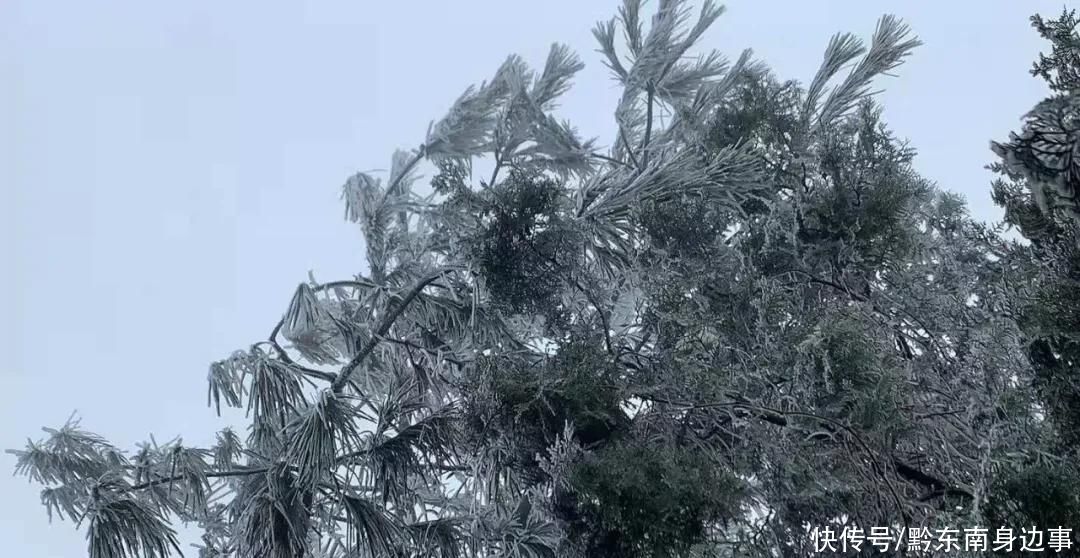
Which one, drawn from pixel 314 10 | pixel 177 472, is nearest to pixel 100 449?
pixel 177 472

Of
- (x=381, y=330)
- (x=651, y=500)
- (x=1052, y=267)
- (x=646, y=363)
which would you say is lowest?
(x=651, y=500)

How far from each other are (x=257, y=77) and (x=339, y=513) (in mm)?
157284

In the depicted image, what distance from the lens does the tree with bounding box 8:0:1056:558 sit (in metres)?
4.43

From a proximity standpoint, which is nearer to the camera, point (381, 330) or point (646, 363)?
point (646, 363)

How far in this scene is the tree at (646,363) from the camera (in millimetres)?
4430

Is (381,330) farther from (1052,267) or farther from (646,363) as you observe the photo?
(1052,267)

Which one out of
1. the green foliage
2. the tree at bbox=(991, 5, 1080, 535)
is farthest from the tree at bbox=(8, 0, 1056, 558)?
the tree at bbox=(991, 5, 1080, 535)

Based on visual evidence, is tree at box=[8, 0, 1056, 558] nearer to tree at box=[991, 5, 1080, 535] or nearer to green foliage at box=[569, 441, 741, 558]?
green foliage at box=[569, 441, 741, 558]

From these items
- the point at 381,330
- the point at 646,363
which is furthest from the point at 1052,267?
the point at 381,330

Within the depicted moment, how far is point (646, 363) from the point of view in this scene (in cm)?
562

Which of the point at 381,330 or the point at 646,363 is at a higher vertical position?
the point at 381,330

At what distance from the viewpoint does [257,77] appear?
154 meters

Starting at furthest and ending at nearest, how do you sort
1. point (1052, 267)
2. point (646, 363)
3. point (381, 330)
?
point (381, 330), point (646, 363), point (1052, 267)

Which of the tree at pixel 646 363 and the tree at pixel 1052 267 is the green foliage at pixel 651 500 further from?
the tree at pixel 1052 267
